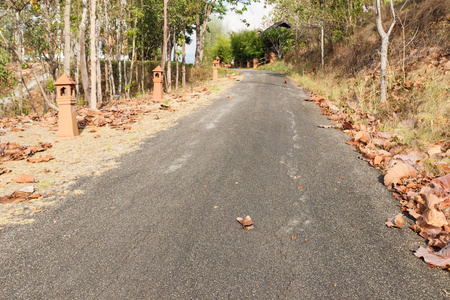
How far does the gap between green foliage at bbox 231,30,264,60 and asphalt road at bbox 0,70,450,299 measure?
125 feet

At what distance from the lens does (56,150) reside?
6.16 metres

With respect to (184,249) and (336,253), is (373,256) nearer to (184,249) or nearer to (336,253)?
(336,253)

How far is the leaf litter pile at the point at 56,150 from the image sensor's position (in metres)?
4.03

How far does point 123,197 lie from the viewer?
410 centimetres

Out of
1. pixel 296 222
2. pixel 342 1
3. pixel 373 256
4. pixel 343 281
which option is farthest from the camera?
pixel 342 1

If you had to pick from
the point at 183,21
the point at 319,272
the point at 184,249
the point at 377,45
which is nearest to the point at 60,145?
the point at 184,249

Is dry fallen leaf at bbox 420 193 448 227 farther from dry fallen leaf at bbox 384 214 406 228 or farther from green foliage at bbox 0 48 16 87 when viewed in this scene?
green foliage at bbox 0 48 16 87

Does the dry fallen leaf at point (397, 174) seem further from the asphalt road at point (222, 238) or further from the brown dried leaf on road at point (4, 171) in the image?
the brown dried leaf on road at point (4, 171)

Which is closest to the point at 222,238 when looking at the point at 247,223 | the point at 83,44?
the point at 247,223

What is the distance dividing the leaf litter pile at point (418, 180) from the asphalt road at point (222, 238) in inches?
5.9

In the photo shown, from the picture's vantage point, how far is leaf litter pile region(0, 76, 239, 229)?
4027mm

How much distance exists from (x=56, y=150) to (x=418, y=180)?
6.92m

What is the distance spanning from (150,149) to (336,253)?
439 cm

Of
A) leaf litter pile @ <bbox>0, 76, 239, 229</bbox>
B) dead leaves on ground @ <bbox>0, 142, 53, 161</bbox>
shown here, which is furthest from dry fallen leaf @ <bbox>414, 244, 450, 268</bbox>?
dead leaves on ground @ <bbox>0, 142, 53, 161</bbox>
